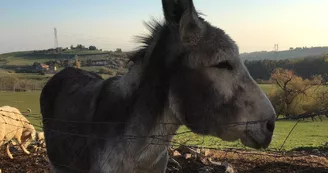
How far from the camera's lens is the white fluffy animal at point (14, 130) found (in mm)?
10492

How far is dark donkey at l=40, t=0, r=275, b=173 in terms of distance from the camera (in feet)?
8.54

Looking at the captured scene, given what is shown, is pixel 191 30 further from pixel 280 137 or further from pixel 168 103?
pixel 280 137

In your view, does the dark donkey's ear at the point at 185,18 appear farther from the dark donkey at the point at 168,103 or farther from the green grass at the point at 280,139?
the green grass at the point at 280,139

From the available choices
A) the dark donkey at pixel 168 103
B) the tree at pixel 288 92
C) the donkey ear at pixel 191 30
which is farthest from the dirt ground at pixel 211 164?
the donkey ear at pixel 191 30

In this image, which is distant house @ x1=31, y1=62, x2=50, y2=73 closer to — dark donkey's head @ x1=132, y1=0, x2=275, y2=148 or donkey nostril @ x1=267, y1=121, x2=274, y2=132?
dark donkey's head @ x1=132, y1=0, x2=275, y2=148

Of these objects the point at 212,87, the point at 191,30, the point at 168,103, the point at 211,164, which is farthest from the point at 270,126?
the point at 211,164

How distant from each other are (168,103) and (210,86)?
1.35ft

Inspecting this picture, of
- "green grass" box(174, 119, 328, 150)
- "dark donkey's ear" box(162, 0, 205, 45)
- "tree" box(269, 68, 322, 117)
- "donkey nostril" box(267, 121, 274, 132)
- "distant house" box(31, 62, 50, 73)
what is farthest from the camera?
"distant house" box(31, 62, 50, 73)

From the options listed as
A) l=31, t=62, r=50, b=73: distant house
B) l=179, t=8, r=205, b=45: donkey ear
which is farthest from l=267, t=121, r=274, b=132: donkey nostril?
l=31, t=62, r=50, b=73: distant house

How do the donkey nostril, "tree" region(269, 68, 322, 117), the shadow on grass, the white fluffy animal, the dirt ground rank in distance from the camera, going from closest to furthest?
the donkey nostril → "tree" region(269, 68, 322, 117) → the shadow on grass → the dirt ground → the white fluffy animal

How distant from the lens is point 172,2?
271 centimetres

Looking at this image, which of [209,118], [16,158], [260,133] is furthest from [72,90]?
[16,158]

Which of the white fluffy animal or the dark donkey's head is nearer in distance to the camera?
the dark donkey's head

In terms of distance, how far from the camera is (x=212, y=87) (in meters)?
2.64
